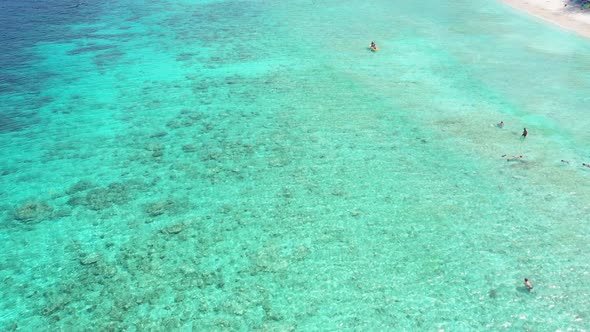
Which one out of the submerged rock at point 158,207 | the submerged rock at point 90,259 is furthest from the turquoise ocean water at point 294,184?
the submerged rock at point 158,207

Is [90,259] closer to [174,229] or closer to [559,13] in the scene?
[174,229]

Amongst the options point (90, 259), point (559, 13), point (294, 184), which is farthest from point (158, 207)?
point (559, 13)

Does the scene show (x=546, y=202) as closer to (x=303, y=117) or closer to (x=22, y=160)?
(x=303, y=117)

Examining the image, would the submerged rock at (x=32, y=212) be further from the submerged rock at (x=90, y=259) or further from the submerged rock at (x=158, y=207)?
the submerged rock at (x=158, y=207)

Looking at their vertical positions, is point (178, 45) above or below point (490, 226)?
above

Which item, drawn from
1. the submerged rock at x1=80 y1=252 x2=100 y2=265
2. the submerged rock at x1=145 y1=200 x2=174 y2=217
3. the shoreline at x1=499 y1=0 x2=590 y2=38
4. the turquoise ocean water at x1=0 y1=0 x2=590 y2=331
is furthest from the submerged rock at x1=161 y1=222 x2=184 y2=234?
the shoreline at x1=499 y1=0 x2=590 y2=38

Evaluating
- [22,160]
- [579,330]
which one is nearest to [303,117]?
[22,160]
